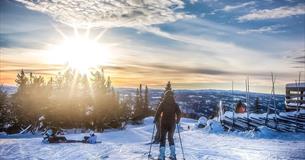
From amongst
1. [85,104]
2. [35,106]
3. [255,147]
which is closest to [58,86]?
Result: [35,106]

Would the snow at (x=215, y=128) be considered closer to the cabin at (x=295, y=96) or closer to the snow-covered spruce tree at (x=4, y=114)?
the cabin at (x=295, y=96)

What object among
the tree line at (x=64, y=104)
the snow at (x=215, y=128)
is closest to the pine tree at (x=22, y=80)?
the tree line at (x=64, y=104)

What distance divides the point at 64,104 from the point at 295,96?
2911 cm

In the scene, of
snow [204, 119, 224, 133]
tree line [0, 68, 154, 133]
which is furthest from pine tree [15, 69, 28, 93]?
snow [204, 119, 224, 133]

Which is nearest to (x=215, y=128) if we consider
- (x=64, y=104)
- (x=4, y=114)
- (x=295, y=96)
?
(x=295, y=96)

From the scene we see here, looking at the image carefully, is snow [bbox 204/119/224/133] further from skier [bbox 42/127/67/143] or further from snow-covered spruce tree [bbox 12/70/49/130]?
snow-covered spruce tree [bbox 12/70/49/130]

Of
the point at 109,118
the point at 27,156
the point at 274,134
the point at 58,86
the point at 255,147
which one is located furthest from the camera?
the point at 58,86

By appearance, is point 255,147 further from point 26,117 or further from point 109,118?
point 26,117

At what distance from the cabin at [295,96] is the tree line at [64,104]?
22.9 meters

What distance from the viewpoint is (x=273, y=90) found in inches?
1131

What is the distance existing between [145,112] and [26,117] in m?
31.8

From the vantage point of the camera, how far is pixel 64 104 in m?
46.6

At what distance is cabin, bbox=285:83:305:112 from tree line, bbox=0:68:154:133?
22919 mm

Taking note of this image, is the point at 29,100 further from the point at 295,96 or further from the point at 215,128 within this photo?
the point at 295,96
